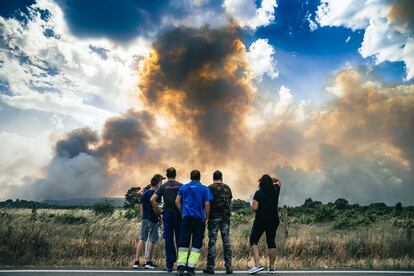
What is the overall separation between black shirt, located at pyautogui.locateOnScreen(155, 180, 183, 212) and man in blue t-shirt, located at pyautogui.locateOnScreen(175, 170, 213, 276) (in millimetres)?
344

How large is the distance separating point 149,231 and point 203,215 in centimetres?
175

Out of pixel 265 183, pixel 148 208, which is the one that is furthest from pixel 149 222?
pixel 265 183

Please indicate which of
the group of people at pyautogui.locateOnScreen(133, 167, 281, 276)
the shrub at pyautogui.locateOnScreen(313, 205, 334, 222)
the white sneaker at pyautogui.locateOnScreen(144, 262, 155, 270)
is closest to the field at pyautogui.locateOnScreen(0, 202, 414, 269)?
the white sneaker at pyautogui.locateOnScreen(144, 262, 155, 270)

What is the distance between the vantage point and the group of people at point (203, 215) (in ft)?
24.3

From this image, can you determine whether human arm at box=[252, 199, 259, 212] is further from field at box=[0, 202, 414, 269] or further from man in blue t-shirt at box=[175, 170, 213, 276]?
field at box=[0, 202, 414, 269]

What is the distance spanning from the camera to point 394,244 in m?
12.2

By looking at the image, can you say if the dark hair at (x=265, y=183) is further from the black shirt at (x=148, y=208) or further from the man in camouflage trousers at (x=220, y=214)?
the black shirt at (x=148, y=208)

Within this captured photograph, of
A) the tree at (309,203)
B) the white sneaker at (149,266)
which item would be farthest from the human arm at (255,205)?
the tree at (309,203)

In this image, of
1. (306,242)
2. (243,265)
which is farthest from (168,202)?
(306,242)

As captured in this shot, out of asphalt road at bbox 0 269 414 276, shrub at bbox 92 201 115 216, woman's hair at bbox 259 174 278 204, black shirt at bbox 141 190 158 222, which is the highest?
shrub at bbox 92 201 115 216

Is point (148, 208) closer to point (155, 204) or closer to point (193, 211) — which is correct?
point (155, 204)

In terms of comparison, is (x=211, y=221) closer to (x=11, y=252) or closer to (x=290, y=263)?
(x=290, y=263)

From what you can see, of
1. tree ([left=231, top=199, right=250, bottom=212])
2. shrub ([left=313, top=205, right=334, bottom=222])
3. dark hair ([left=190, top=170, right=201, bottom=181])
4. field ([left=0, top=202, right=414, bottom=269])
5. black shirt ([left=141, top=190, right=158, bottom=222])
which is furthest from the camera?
tree ([left=231, top=199, right=250, bottom=212])

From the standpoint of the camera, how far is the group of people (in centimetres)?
740
